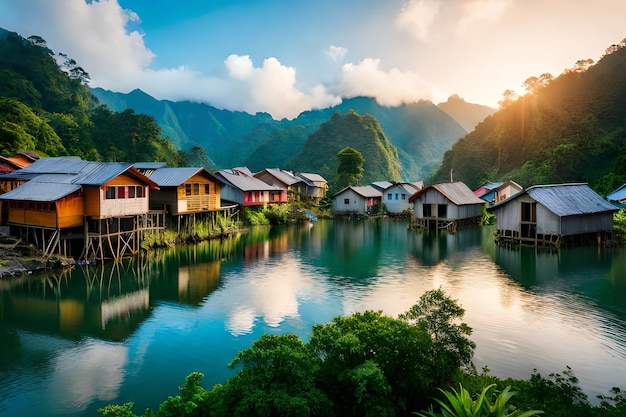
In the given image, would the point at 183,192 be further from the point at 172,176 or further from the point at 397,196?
the point at 397,196

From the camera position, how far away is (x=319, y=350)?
9156mm

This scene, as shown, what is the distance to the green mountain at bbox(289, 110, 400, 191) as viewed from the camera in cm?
10744

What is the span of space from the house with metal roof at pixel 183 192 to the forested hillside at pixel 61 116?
96.5 ft

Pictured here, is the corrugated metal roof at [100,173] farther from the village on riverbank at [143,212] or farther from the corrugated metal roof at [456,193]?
the corrugated metal roof at [456,193]

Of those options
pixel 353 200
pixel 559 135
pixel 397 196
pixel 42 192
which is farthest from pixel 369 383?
pixel 559 135

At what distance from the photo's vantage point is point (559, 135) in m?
66.2

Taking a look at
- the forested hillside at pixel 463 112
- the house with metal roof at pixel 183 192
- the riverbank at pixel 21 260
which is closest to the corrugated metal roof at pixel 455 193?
the house with metal roof at pixel 183 192

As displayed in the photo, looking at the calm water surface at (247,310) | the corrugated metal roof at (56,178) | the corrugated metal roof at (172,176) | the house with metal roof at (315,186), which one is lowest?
the calm water surface at (247,310)

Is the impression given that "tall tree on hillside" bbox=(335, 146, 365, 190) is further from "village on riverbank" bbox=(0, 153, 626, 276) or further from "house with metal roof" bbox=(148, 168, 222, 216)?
"house with metal roof" bbox=(148, 168, 222, 216)

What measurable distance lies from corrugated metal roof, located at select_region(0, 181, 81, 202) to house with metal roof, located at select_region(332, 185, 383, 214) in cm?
4171

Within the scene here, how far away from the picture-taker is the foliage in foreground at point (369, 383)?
7832 mm

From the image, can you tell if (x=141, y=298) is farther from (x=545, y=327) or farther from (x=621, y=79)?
(x=621, y=79)

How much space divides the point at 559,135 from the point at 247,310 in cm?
6499

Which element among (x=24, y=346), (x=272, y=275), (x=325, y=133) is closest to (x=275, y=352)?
(x=24, y=346)
